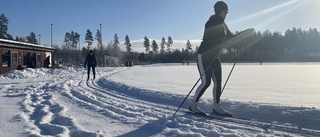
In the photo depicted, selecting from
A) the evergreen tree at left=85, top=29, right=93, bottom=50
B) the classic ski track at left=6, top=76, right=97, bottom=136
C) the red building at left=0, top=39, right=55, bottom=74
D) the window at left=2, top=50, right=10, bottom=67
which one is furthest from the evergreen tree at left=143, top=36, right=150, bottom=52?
the classic ski track at left=6, top=76, right=97, bottom=136

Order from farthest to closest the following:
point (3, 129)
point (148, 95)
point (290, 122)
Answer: point (148, 95)
point (290, 122)
point (3, 129)

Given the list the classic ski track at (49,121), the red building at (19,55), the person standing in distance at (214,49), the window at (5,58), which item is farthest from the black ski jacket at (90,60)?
the person standing in distance at (214,49)

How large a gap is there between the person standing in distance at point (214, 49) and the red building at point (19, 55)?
21.8 m

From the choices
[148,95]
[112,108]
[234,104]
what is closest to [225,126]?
[234,104]

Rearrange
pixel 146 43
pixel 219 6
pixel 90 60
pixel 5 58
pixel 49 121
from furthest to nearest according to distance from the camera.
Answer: pixel 146 43 < pixel 5 58 < pixel 90 60 < pixel 219 6 < pixel 49 121

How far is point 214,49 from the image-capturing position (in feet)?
17.4

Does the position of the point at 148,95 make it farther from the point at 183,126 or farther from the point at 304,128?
the point at 304,128

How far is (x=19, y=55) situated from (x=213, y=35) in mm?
25285

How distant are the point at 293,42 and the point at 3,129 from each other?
9708cm

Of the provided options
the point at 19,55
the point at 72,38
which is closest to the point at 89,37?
the point at 72,38

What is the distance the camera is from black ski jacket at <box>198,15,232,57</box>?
17.1 ft

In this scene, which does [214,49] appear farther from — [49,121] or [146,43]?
[146,43]

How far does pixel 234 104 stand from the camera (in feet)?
20.3

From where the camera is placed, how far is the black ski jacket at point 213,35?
5.21 m
